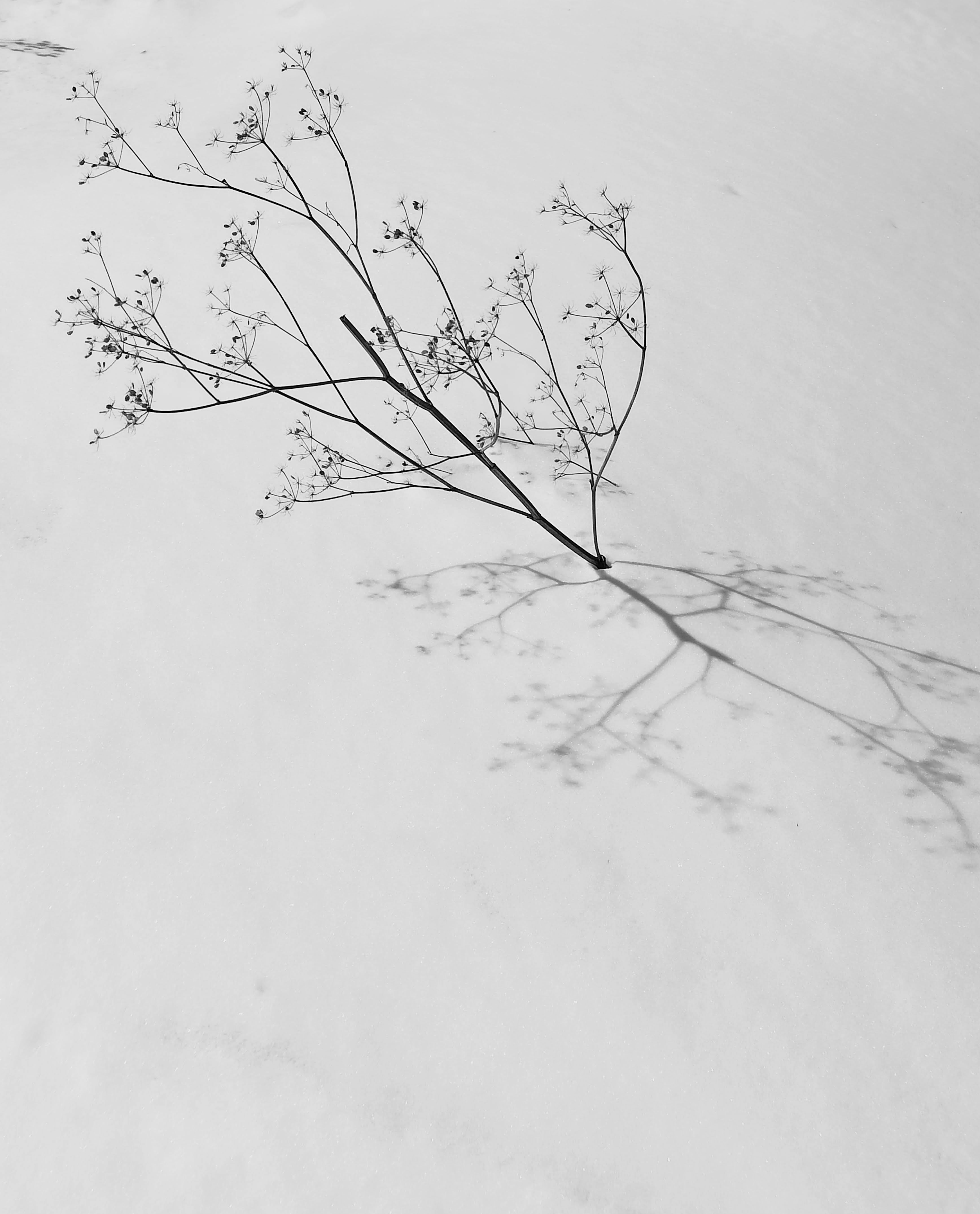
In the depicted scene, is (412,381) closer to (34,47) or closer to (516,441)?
(516,441)

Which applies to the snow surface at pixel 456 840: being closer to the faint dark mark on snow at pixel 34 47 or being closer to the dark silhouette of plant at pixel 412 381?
the dark silhouette of plant at pixel 412 381

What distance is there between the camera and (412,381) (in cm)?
362

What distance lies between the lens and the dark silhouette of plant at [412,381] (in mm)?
2744

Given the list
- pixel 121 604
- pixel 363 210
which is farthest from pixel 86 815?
pixel 363 210

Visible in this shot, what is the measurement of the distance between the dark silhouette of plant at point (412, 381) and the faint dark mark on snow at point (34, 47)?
3747mm

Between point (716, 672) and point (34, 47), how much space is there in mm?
7431

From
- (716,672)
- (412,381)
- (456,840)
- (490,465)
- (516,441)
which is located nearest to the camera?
(456,840)

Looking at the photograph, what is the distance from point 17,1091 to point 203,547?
5.08 ft

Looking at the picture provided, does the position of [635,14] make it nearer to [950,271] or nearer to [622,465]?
[950,271]

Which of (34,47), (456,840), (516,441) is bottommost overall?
(456,840)

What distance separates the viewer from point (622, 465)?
3.31 m

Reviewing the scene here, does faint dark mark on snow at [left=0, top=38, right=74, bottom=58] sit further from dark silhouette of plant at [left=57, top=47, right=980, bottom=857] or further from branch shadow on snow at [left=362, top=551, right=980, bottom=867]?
branch shadow on snow at [left=362, top=551, right=980, bottom=867]

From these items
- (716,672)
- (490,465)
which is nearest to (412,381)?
(490,465)

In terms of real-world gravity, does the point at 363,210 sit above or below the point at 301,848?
above
